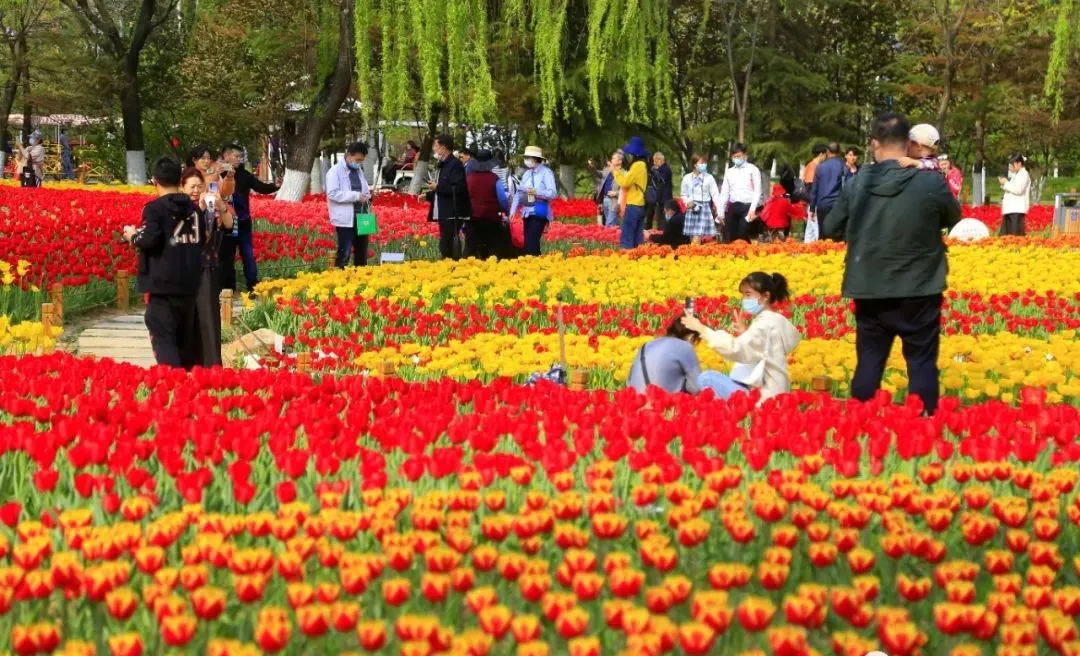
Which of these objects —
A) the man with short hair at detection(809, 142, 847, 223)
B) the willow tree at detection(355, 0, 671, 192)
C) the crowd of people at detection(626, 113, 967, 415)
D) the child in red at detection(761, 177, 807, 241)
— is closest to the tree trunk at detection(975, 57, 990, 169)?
the child in red at detection(761, 177, 807, 241)

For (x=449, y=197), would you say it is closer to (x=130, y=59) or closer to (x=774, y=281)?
(x=774, y=281)

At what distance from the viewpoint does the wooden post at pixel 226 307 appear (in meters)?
12.7

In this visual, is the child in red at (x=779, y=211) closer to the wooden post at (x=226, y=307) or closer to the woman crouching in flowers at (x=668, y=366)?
the wooden post at (x=226, y=307)

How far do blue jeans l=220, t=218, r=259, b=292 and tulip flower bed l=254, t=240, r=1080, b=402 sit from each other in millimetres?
1186

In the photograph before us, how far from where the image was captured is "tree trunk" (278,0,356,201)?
24.6 meters

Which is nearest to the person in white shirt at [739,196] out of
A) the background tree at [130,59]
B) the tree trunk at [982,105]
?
the background tree at [130,59]

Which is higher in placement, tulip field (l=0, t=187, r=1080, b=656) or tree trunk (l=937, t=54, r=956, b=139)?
tree trunk (l=937, t=54, r=956, b=139)

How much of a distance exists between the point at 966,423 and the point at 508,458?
5.86ft

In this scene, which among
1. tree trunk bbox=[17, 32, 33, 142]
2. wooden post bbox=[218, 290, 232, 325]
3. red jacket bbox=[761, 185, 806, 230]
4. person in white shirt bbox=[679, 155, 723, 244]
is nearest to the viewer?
wooden post bbox=[218, 290, 232, 325]

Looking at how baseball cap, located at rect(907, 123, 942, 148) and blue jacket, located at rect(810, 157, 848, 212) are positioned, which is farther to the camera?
blue jacket, located at rect(810, 157, 848, 212)

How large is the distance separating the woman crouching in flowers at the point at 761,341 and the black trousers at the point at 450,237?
8797 millimetres

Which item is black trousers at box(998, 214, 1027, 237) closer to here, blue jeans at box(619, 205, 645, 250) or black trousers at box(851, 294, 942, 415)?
blue jeans at box(619, 205, 645, 250)

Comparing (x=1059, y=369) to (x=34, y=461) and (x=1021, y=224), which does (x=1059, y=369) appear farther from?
(x=1021, y=224)

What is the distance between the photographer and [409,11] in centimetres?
2070
